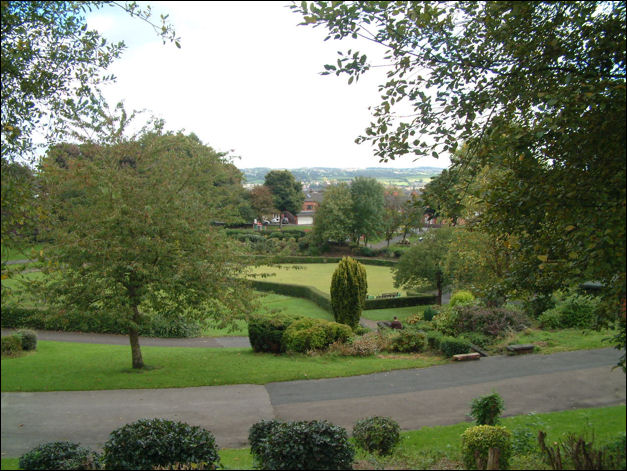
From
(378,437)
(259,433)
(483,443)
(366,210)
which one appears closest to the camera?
(483,443)

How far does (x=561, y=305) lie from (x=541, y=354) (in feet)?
18.4

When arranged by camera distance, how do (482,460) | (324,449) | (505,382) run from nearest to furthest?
(324,449), (482,460), (505,382)

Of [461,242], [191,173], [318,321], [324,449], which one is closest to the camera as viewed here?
[324,449]

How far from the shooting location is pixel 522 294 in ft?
20.9

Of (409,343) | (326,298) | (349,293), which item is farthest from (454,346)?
(326,298)

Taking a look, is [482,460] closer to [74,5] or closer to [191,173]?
[74,5]

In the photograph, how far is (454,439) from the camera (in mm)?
8312

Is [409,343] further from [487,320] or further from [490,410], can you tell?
[490,410]

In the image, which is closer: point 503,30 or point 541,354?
point 503,30

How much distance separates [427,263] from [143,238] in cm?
1886

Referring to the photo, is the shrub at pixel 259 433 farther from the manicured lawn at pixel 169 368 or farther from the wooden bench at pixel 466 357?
the wooden bench at pixel 466 357

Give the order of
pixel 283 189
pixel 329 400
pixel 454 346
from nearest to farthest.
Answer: pixel 329 400 → pixel 454 346 → pixel 283 189

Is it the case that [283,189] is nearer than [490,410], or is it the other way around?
[490,410]

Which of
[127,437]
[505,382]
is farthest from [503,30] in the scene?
[505,382]
